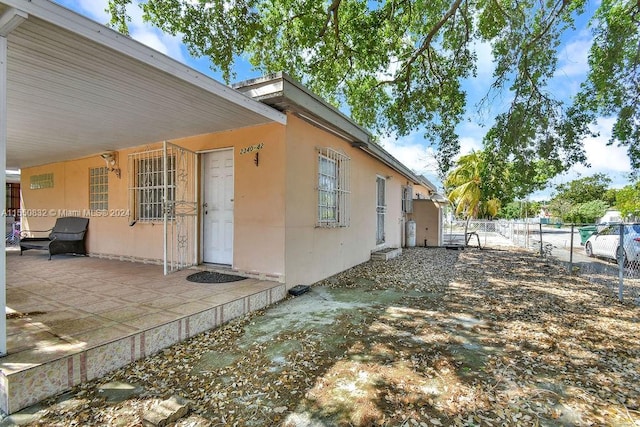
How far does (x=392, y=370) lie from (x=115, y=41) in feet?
11.5

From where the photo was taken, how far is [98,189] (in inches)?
272

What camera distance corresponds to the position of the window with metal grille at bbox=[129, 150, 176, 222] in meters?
5.89

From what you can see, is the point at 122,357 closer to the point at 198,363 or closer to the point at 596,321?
the point at 198,363

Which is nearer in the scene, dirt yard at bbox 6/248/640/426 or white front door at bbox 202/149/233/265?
dirt yard at bbox 6/248/640/426

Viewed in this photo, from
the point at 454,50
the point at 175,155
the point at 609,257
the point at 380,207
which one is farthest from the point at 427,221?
the point at 175,155

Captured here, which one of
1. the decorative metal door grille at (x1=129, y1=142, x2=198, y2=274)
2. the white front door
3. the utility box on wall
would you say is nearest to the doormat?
the white front door

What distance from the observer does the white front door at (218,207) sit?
16.9 feet

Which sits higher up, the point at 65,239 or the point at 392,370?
the point at 65,239

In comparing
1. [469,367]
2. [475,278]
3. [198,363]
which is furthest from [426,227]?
[198,363]

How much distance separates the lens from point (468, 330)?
343 cm

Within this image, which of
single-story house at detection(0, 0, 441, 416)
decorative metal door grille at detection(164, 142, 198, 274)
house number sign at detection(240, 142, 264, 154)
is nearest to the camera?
single-story house at detection(0, 0, 441, 416)

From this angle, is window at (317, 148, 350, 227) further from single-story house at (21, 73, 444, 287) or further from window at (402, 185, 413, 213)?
window at (402, 185, 413, 213)

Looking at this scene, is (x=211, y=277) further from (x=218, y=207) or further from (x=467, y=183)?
(x=467, y=183)

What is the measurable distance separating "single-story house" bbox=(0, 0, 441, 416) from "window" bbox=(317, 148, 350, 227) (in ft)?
0.12
